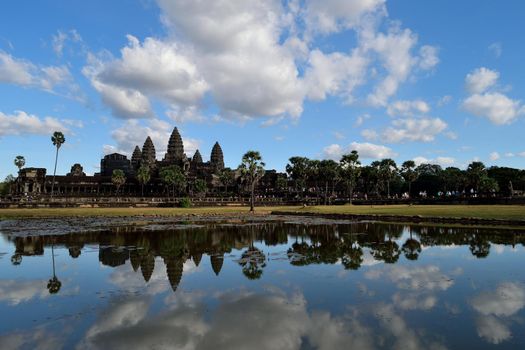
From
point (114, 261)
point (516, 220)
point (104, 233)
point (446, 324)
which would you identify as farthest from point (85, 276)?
point (516, 220)

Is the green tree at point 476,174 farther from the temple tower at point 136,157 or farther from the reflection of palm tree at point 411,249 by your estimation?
the temple tower at point 136,157

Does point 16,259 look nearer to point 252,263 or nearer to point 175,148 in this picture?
point 252,263

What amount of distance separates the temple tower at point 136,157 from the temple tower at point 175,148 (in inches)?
515

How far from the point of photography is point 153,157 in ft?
543

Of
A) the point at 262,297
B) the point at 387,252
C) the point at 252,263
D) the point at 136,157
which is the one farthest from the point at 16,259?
the point at 136,157

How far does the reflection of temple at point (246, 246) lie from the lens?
62.6 feet

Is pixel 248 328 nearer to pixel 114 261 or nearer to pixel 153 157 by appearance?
pixel 114 261

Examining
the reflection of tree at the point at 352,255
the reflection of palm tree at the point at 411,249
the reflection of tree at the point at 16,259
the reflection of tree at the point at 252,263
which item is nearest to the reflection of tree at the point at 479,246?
the reflection of palm tree at the point at 411,249

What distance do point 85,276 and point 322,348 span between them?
11.0 meters

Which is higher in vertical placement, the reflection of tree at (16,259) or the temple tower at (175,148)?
the temple tower at (175,148)

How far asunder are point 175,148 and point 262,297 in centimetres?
15566

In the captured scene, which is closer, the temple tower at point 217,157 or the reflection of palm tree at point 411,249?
the reflection of palm tree at point 411,249

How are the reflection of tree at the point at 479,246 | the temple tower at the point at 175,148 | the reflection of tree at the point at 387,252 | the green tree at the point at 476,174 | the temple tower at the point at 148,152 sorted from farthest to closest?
1. the temple tower at the point at 148,152
2. the temple tower at the point at 175,148
3. the green tree at the point at 476,174
4. the reflection of tree at the point at 479,246
5. the reflection of tree at the point at 387,252

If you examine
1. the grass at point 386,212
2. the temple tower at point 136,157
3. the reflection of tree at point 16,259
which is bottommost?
the reflection of tree at point 16,259
